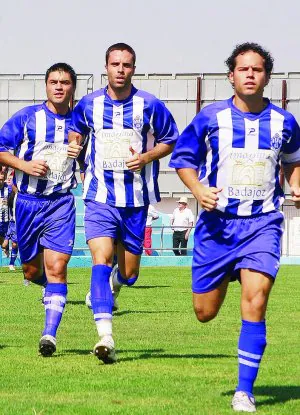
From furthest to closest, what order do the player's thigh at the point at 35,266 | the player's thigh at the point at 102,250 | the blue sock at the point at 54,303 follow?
the player's thigh at the point at 35,266
the blue sock at the point at 54,303
the player's thigh at the point at 102,250

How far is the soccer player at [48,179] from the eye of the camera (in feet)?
35.8

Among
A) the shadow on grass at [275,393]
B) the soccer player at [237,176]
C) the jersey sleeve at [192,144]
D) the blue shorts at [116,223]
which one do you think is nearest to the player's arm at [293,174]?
the soccer player at [237,176]

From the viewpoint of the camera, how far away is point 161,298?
19750 mm

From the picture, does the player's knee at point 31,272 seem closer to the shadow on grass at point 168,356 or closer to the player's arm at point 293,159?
the shadow on grass at point 168,356

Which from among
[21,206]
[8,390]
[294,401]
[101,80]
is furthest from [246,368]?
[101,80]

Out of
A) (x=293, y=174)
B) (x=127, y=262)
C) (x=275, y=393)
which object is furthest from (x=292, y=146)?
(x=127, y=262)

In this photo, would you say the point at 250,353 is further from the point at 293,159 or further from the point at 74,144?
the point at 74,144

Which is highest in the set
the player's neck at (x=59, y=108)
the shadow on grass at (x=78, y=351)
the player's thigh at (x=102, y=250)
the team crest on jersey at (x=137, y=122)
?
the player's neck at (x=59, y=108)

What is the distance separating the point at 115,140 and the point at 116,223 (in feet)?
2.20

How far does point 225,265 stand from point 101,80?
53837mm

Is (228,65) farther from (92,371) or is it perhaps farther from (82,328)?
(82,328)

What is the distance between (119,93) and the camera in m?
10.4

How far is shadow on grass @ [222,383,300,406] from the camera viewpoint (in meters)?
7.89

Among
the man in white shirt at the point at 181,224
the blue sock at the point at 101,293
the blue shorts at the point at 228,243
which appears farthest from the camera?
the man in white shirt at the point at 181,224
